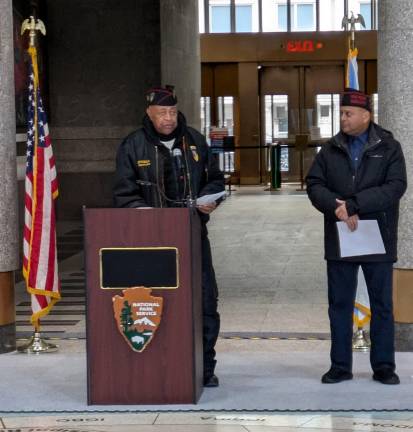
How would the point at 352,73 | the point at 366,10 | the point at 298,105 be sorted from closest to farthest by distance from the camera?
the point at 352,73
the point at 298,105
the point at 366,10

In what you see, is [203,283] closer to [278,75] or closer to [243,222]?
[243,222]

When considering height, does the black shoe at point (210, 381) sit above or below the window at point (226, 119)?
below

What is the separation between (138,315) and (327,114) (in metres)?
24.9

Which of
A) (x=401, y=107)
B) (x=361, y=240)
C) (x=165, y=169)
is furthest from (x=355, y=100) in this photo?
Result: (x=165, y=169)

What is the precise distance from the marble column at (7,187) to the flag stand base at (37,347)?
173 mm

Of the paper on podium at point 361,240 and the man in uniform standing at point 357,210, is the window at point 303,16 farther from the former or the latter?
the paper on podium at point 361,240

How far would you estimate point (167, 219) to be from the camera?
6.95 meters

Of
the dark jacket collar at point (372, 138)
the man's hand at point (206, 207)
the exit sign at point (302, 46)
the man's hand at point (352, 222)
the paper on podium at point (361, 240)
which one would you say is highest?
the exit sign at point (302, 46)

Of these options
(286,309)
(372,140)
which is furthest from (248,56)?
(372,140)

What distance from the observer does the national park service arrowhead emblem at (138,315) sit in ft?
23.0

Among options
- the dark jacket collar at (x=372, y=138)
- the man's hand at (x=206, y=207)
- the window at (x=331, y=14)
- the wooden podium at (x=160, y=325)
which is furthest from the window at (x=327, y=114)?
the wooden podium at (x=160, y=325)

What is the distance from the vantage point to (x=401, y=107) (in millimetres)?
8484

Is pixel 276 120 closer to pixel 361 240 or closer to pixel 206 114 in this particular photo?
pixel 206 114

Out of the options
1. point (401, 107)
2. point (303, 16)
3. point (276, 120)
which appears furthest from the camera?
point (303, 16)
